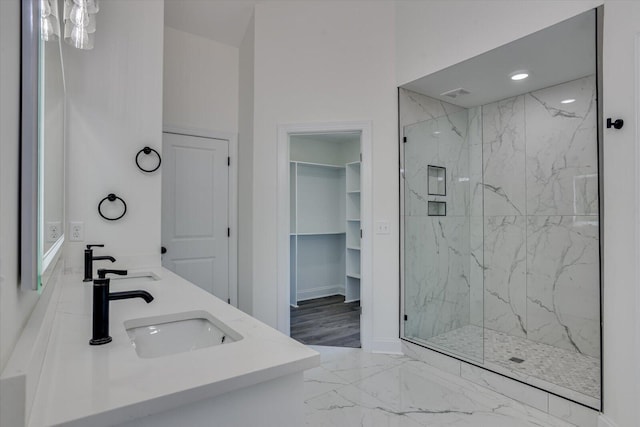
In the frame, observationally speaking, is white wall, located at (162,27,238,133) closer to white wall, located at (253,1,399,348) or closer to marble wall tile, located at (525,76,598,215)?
white wall, located at (253,1,399,348)

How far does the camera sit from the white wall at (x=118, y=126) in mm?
2164

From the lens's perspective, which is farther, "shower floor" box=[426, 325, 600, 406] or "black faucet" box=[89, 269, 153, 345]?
"shower floor" box=[426, 325, 600, 406]

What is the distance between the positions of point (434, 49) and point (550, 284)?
231 cm

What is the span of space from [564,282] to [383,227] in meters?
1.65

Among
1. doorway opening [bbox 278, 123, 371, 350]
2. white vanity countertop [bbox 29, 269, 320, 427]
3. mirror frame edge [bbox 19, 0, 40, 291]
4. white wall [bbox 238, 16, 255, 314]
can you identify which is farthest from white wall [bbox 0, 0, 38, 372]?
doorway opening [bbox 278, 123, 371, 350]

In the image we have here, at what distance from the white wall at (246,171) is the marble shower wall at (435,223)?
4.71 ft

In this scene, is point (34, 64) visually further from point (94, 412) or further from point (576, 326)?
point (576, 326)

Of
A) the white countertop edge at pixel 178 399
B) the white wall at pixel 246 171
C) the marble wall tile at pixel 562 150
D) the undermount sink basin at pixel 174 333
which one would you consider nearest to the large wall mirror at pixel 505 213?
the marble wall tile at pixel 562 150

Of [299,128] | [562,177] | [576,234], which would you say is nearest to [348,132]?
[299,128]

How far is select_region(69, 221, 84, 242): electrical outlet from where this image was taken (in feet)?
7.00

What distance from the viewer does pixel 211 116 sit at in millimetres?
3666

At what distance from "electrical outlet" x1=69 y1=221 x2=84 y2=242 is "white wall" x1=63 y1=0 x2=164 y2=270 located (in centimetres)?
3

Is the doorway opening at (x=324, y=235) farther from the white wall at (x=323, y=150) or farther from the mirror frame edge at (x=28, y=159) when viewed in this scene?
the mirror frame edge at (x=28, y=159)

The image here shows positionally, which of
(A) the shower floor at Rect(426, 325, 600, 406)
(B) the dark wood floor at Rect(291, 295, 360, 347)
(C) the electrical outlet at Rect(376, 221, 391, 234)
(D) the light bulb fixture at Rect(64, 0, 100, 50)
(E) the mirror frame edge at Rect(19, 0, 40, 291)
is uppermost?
(D) the light bulb fixture at Rect(64, 0, 100, 50)
